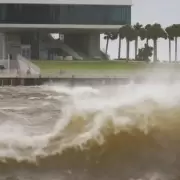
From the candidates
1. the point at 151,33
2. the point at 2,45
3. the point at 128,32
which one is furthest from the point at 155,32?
the point at 2,45

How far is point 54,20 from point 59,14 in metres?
0.68

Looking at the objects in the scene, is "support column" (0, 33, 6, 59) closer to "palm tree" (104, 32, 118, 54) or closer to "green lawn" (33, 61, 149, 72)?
"green lawn" (33, 61, 149, 72)

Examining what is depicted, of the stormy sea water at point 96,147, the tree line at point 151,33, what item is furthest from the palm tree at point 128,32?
the stormy sea water at point 96,147

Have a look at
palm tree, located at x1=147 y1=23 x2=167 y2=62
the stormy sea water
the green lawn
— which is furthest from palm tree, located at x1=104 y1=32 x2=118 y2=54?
the stormy sea water

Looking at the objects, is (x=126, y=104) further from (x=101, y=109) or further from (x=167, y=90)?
(x=167, y=90)

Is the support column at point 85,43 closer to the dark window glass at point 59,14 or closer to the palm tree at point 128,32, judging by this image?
the dark window glass at point 59,14

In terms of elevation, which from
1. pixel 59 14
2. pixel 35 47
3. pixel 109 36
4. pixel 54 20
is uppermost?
pixel 59 14

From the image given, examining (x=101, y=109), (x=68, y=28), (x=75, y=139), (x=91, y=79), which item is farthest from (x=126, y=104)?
(x=68, y=28)

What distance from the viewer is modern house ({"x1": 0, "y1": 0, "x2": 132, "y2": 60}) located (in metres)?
49.5

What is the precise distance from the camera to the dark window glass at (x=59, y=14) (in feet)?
163

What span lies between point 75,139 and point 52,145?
227mm

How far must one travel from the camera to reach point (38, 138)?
573 cm

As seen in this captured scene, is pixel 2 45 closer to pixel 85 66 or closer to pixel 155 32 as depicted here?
pixel 155 32

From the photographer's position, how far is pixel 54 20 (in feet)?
162
